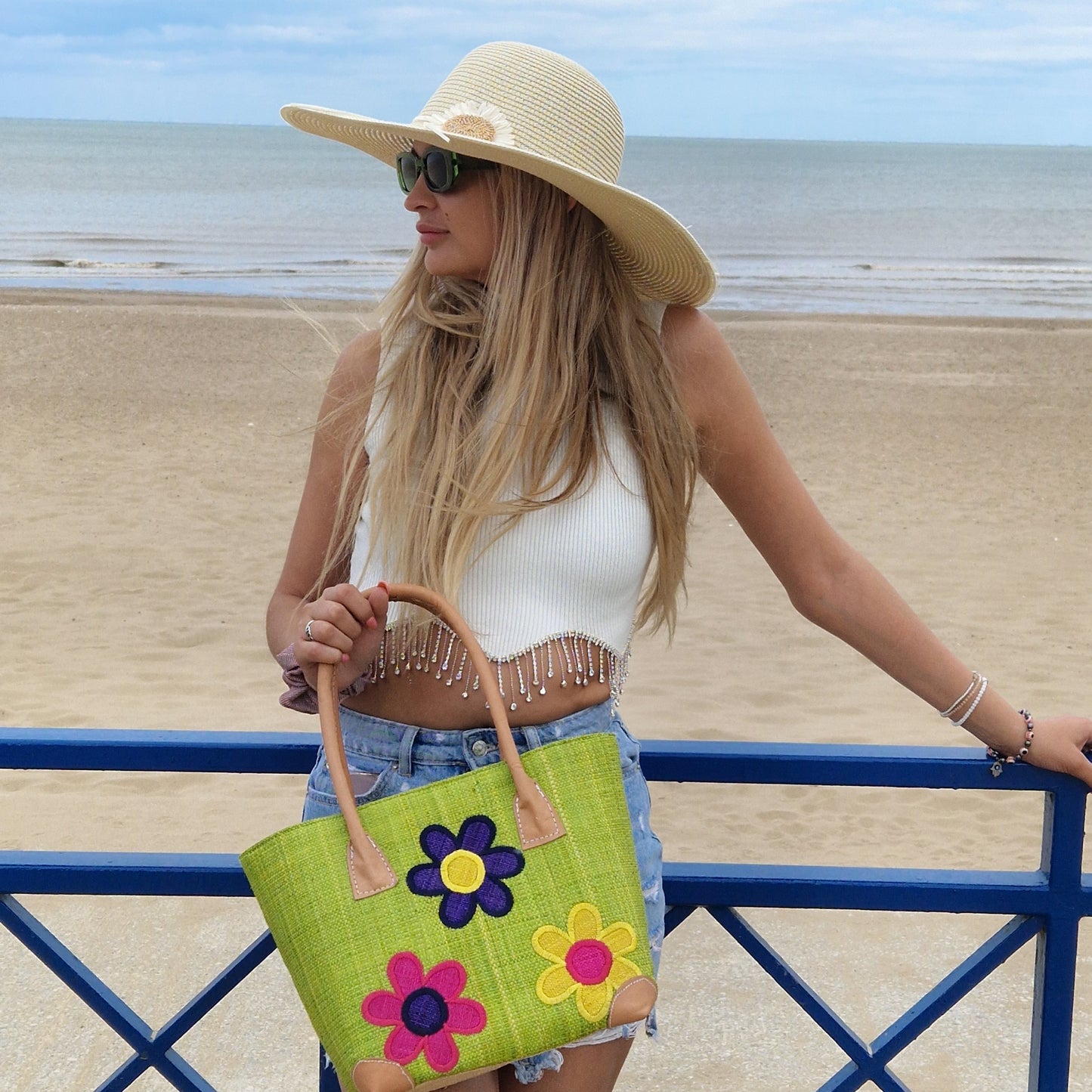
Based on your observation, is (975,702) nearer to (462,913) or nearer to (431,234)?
(462,913)

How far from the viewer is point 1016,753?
1745mm

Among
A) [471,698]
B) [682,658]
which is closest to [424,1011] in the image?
[471,698]

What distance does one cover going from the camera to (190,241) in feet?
96.1

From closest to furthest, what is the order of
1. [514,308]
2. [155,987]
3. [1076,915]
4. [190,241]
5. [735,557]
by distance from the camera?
[514,308], [1076,915], [155,987], [735,557], [190,241]

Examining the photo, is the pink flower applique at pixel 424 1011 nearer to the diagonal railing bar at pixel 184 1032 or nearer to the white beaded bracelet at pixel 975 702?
the diagonal railing bar at pixel 184 1032

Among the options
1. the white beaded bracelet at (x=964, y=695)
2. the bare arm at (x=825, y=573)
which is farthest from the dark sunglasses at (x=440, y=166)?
the white beaded bracelet at (x=964, y=695)

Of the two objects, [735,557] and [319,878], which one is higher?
[319,878]

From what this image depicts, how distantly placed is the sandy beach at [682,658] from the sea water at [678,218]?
247 cm

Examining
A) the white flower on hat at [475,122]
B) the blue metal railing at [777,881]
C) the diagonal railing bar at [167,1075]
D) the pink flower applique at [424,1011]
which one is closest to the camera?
the pink flower applique at [424,1011]

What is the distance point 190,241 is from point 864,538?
2401 cm

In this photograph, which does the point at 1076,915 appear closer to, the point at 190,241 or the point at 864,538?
the point at 864,538

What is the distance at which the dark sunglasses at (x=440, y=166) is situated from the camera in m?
1.64

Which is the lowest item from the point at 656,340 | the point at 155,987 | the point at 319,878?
the point at 155,987

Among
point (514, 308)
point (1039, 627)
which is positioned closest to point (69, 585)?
point (1039, 627)
